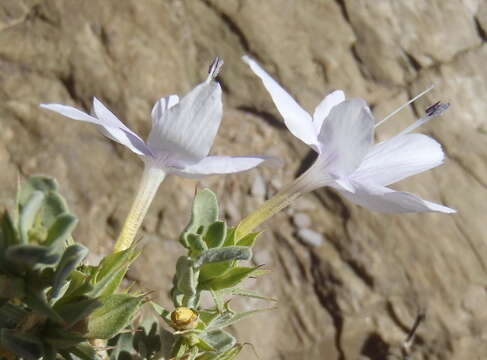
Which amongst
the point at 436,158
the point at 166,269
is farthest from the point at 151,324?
the point at 166,269

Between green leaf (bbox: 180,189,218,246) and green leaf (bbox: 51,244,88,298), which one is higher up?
green leaf (bbox: 180,189,218,246)

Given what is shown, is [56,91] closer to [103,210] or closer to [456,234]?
[103,210]

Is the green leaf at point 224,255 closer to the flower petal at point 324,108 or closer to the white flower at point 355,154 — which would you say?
the white flower at point 355,154

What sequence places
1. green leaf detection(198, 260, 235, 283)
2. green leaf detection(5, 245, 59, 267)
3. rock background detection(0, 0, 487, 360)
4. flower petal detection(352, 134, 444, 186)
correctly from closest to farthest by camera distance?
green leaf detection(5, 245, 59, 267)
green leaf detection(198, 260, 235, 283)
flower petal detection(352, 134, 444, 186)
rock background detection(0, 0, 487, 360)

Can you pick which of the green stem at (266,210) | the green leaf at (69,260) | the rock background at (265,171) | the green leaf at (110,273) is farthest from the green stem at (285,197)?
the rock background at (265,171)

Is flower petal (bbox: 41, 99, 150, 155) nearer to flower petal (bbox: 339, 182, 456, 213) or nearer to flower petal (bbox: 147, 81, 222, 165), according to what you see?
flower petal (bbox: 147, 81, 222, 165)

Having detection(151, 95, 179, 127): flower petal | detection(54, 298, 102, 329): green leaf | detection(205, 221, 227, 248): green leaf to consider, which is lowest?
detection(54, 298, 102, 329): green leaf

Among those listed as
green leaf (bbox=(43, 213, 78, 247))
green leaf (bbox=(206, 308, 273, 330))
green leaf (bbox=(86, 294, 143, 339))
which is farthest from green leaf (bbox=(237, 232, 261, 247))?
green leaf (bbox=(43, 213, 78, 247))

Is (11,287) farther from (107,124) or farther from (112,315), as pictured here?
(107,124)
